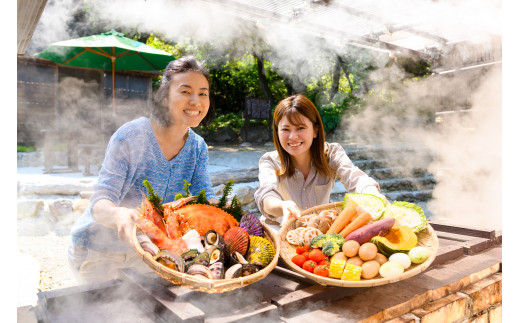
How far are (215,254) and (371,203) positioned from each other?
83 cm

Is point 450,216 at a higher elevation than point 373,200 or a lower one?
lower

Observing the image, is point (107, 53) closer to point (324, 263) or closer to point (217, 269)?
point (217, 269)

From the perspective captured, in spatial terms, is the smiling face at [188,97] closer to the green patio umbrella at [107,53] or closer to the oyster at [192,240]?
the oyster at [192,240]

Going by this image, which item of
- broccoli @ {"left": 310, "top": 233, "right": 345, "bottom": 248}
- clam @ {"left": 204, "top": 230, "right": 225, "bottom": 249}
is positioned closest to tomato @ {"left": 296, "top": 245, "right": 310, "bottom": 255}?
broccoli @ {"left": 310, "top": 233, "right": 345, "bottom": 248}

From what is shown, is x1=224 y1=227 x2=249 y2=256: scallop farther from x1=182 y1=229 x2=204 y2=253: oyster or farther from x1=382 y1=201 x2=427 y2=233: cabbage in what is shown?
x1=382 y1=201 x2=427 y2=233: cabbage

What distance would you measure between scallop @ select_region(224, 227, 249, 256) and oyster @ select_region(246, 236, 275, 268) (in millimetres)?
29

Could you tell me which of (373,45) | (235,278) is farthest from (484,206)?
(235,278)

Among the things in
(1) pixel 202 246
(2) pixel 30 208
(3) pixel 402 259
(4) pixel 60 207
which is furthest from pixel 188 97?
(2) pixel 30 208

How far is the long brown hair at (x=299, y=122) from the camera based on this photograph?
2.20 m

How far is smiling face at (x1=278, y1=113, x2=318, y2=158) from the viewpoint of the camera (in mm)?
2188

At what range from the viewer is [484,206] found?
4480 millimetres

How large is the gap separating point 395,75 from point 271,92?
2.48 metres

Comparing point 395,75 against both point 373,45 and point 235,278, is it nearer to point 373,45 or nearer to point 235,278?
point 373,45

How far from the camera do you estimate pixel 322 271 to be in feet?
4.16
